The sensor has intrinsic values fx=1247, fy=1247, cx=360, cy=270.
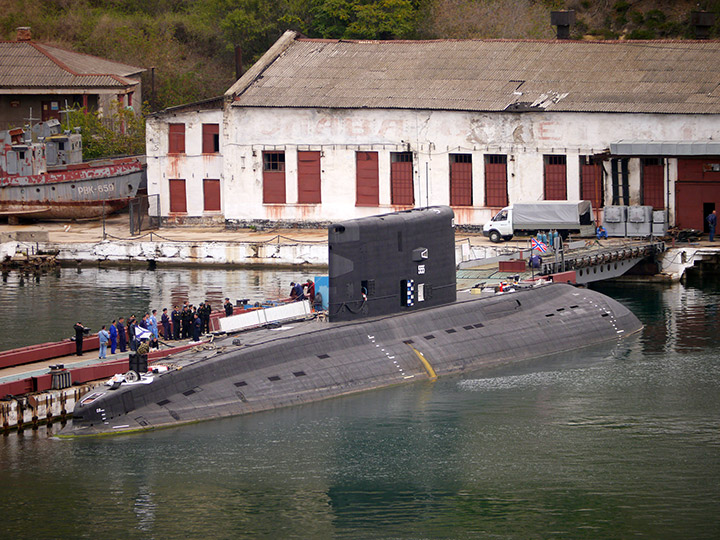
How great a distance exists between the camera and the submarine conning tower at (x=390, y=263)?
37.1 meters

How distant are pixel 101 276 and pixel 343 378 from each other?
90.1 feet

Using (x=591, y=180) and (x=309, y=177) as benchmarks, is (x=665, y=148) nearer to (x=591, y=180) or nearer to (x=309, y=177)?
(x=591, y=180)

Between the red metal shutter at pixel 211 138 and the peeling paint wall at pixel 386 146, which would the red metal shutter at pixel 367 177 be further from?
the red metal shutter at pixel 211 138

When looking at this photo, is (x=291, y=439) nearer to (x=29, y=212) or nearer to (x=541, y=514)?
(x=541, y=514)

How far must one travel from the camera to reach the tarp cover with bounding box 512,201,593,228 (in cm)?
5853

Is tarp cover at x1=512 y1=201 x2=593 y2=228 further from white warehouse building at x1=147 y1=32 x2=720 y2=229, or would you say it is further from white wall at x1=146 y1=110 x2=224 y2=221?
white wall at x1=146 y1=110 x2=224 y2=221

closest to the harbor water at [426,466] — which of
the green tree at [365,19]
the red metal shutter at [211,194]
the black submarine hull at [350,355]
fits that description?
the black submarine hull at [350,355]

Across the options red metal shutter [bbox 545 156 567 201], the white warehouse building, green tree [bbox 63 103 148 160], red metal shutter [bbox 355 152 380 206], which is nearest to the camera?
the white warehouse building

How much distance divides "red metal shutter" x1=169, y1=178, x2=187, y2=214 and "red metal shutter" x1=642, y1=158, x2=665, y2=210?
82.1 feet

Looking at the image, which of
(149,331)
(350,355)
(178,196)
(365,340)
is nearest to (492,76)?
(178,196)

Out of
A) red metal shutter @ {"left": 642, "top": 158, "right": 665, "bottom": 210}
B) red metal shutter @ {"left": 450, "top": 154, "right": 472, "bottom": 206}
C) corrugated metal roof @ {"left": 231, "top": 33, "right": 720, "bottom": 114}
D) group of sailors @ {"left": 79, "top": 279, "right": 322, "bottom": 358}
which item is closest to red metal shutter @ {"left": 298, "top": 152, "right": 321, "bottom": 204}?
corrugated metal roof @ {"left": 231, "top": 33, "right": 720, "bottom": 114}

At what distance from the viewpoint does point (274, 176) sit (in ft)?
219

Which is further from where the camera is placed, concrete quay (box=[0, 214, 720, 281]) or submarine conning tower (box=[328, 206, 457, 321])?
concrete quay (box=[0, 214, 720, 281])

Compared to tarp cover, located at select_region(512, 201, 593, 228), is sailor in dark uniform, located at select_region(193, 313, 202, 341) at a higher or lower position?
lower
